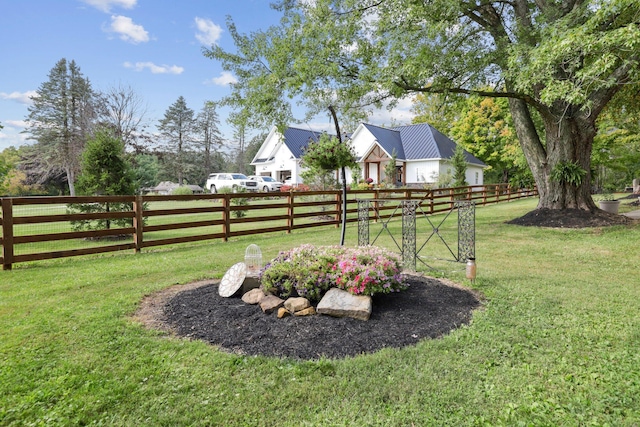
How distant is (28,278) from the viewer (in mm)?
5277

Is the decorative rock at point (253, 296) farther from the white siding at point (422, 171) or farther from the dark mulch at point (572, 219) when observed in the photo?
the white siding at point (422, 171)

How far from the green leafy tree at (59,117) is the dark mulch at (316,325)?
31351 mm

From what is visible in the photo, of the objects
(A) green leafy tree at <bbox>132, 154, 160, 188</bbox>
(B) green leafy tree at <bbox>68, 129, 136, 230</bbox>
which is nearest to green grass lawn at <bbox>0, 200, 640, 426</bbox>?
(B) green leafy tree at <bbox>68, 129, 136, 230</bbox>

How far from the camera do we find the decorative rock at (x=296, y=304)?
352 centimetres

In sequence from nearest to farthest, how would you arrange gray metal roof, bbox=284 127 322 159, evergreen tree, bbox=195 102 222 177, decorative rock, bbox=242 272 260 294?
decorative rock, bbox=242 272 260 294 → gray metal roof, bbox=284 127 322 159 → evergreen tree, bbox=195 102 222 177

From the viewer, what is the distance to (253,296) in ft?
12.7

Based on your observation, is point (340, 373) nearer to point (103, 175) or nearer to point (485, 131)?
point (103, 175)

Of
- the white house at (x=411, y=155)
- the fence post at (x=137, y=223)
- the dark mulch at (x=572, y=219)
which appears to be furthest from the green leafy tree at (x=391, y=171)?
the fence post at (x=137, y=223)

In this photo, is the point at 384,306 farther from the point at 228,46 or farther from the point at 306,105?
the point at 228,46

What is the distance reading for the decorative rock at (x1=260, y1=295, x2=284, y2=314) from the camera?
3.58m

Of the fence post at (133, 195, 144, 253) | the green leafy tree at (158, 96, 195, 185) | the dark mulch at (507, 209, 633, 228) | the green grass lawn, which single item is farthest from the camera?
the green leafy tree at (158, 96, 195, 185)

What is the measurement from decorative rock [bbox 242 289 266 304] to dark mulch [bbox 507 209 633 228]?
30.2 ft

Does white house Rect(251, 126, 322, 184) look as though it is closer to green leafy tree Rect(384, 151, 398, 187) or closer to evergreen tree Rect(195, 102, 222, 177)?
green leafy tree Rect(384, 151, 398, 187)

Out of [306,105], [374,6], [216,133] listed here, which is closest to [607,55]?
[374,6]
